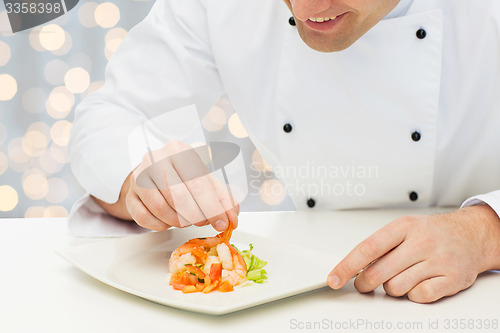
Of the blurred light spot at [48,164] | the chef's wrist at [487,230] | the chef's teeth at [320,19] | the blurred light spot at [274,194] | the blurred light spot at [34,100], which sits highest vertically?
the chef's teeth at [320,19]

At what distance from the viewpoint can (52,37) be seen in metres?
2.61

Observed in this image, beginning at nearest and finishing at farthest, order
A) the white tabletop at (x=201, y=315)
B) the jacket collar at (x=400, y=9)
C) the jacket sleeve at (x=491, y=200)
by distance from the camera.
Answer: the white tabletop at (x=201, y=315) → the jacket sleeve at (x=491, y=200) → the jacket collar at (x=400, y=9)

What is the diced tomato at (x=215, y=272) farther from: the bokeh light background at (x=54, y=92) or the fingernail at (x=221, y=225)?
the bokeh light background at (x=54, y=92)

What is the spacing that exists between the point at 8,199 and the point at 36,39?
0.79 metres

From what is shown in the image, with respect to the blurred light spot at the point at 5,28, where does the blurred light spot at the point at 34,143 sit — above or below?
below

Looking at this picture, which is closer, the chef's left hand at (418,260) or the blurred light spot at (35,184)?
the chef's left hand at (418,260)

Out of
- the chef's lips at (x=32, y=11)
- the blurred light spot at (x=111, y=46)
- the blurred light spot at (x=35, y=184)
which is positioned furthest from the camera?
the blurred light spot at (x=35, y=184)

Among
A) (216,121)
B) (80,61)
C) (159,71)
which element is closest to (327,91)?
(159,71)

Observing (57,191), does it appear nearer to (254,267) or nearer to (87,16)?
(87,16)

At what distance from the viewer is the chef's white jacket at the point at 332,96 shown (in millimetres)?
1312

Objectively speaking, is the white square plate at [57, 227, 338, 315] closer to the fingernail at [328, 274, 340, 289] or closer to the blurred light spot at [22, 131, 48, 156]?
the fingernail at [328, 274, 340, 289]

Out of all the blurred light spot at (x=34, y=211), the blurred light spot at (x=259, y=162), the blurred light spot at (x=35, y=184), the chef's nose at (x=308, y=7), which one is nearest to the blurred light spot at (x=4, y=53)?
the blurred light spot at (x=35, y=184)

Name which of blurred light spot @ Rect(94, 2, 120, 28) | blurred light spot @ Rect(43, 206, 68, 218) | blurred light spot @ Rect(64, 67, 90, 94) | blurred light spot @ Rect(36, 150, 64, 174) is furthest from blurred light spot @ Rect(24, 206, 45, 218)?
blurred light spot @ Rect(94, 2, 120, 28)

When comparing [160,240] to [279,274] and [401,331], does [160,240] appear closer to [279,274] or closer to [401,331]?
[279,274]
